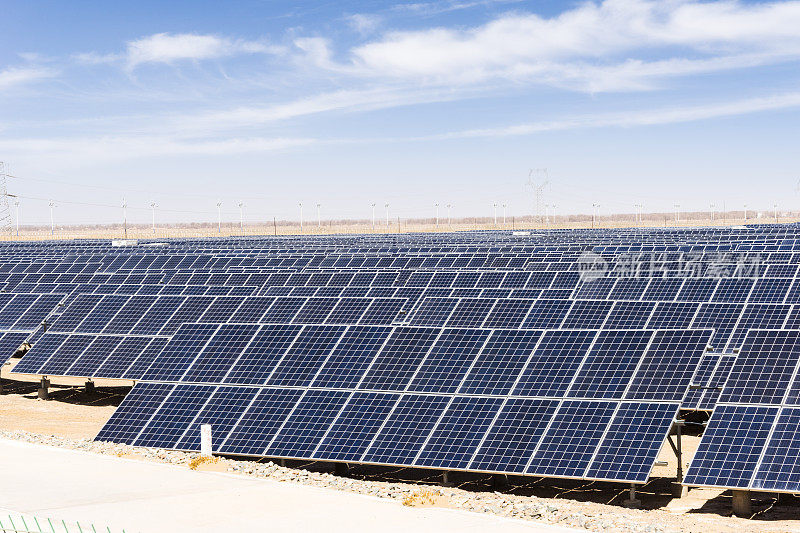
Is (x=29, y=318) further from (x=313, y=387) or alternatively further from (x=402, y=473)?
(x=402, y=473)

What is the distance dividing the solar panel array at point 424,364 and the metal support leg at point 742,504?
1598mm

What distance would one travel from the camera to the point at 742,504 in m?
17.1

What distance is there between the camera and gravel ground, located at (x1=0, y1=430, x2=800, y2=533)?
16062 millimetres

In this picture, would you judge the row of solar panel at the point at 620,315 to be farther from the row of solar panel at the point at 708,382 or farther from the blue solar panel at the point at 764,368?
the blue solar panel at the point at 764,368

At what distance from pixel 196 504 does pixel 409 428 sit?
199 inches

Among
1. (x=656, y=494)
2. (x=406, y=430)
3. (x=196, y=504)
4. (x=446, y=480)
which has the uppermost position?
(x=406, y=430)

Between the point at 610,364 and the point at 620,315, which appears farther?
the point at 620,315

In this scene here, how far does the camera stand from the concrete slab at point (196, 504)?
588 inches

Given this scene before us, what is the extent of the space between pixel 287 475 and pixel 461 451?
346cm

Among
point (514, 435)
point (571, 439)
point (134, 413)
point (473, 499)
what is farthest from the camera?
point (134, 413)

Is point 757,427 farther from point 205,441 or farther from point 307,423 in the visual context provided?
point 205,441

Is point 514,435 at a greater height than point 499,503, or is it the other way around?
point 514,435

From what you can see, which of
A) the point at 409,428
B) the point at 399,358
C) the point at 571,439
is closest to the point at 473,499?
the point at 571,439

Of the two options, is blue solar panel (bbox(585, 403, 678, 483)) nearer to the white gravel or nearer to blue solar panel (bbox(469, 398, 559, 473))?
the white gravel
